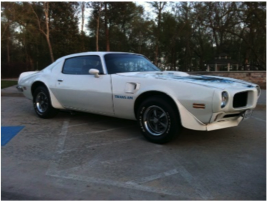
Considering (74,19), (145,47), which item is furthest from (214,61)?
(74,19)

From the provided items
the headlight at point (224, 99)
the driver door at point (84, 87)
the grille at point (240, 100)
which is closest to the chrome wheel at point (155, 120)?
the driver door at point (84, 87)

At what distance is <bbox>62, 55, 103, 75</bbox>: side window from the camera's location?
537 cm

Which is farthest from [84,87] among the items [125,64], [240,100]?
[240,100]

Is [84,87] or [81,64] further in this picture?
[81,64]

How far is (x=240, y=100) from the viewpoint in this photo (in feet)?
12.5

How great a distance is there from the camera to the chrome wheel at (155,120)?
4275 mm

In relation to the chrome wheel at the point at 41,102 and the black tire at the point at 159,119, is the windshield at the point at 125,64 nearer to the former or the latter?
the black tire at the point at 159,119

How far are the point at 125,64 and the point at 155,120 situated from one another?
1511 mm

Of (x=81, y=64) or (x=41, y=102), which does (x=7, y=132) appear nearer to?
(x=41, y=102)

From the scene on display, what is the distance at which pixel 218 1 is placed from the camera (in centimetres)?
1753

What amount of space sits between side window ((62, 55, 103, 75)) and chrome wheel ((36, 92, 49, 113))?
0.83 meters

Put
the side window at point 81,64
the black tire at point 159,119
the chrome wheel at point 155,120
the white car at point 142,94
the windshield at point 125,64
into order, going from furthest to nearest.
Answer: the side window at point 81,64 < the windshield at point 125,64 < the chrome wheel at point 155,120 < the black tire at point 159,119 < the white car at point 142,94

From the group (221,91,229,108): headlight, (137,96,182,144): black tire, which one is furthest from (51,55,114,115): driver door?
(221,91,229,108): headlight

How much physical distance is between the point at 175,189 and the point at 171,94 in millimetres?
1622
